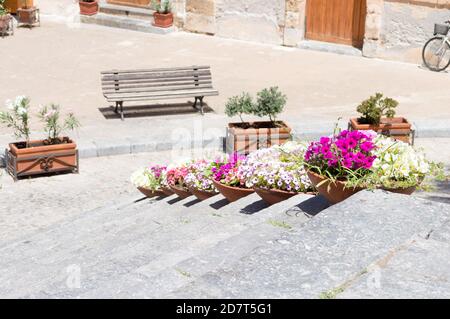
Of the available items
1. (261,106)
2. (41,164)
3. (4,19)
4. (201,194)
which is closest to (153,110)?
(261,106)

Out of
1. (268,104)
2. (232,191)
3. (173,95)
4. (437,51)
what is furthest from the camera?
(437,51)

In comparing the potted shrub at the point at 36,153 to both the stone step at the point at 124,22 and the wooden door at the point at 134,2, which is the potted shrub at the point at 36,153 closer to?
the stone step at the point at 124,22

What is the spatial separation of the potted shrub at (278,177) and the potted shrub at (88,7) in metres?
13.5

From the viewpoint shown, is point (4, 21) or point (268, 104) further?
point (4, 21)

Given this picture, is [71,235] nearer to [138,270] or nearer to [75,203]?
[75,203]

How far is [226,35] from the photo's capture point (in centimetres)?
Answer: 1842

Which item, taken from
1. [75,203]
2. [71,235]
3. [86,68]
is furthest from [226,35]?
[71,235]

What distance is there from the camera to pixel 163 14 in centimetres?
1873

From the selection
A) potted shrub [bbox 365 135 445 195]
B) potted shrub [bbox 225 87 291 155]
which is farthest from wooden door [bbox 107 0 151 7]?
potted shrub [bbox 365 135 445 195]

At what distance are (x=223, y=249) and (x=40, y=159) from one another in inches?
215

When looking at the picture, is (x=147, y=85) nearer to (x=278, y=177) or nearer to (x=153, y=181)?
(x=153, y=181)

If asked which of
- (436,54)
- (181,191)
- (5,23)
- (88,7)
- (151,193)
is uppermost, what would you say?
(88,7)

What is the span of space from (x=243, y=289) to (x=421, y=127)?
8.20 m

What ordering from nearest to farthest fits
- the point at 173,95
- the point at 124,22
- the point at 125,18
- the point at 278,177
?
1. the point at 278,177
2. the point at 173,95
3. the point at 124,22
4. the point at 125,18
